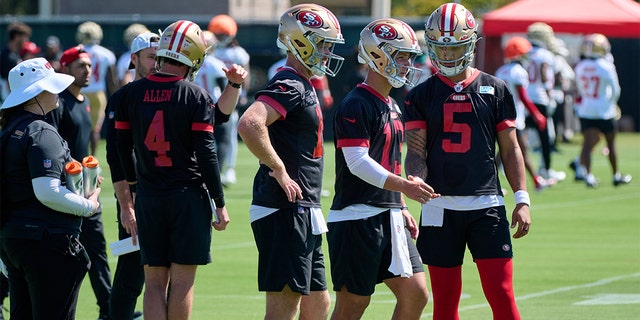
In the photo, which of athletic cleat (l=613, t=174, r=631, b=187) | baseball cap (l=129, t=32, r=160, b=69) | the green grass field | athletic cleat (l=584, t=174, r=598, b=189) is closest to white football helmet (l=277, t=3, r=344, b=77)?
baseball cap (l=129, t=32, r=160, b=69)

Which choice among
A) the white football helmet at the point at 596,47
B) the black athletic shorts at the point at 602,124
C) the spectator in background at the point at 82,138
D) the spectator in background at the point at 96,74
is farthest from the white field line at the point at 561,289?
the spectator in background at the point at 96,74

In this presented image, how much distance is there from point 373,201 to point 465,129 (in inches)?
29.2

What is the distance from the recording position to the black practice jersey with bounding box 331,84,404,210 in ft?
24.0

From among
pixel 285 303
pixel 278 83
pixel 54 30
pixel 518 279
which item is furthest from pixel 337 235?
pixel 54 30

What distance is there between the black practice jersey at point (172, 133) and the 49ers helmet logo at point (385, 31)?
1.10 meters

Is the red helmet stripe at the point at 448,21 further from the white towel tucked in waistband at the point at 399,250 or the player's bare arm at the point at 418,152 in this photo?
the white towel tucked in waistband at the point at 399,250

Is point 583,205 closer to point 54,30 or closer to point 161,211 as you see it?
point 161,211

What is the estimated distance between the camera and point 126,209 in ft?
26.7

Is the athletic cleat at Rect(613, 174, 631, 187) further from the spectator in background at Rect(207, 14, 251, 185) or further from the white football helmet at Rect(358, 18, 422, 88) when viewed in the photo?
the white football helmet at Rect(358, 18, 422, 88)

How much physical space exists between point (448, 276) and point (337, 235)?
0.75 metres

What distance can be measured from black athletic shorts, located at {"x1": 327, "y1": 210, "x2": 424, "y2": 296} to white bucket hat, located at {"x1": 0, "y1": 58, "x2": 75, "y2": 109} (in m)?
1.82

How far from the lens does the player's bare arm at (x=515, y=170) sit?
766 cm

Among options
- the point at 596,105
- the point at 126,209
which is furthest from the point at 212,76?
the point at 126,209

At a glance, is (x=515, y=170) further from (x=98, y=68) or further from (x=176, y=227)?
(x=98, y=68)
